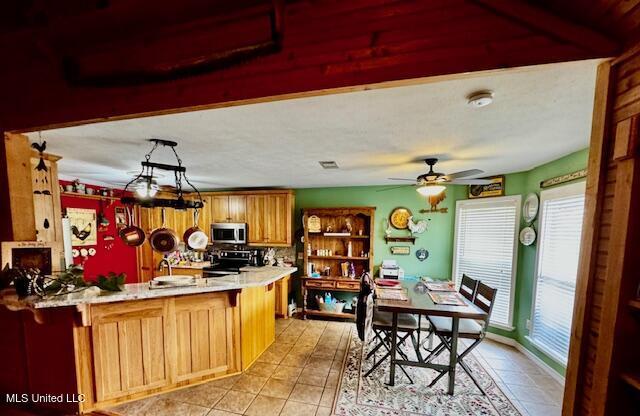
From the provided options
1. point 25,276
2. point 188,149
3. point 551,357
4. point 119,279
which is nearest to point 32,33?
point 188,149

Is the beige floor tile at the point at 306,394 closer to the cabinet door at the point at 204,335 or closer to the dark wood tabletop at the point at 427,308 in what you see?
the cabinet door at the point at 204,335

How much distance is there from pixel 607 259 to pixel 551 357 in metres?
2.66

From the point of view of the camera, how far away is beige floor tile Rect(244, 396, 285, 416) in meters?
2.04

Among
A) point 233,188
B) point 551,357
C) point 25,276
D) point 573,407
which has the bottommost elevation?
point 551,357

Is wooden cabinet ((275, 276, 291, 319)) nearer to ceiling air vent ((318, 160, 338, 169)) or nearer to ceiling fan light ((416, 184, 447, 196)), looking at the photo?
ceiling air vent ((318, 160, 338, 169))

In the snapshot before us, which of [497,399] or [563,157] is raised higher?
[563,157]

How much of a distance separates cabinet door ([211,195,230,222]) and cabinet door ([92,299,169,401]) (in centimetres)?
247

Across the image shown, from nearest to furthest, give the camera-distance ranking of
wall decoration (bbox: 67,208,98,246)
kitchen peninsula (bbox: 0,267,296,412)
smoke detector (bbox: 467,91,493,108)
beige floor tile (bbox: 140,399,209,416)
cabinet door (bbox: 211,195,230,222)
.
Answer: smoke detector (bbox: 467,91,493,108)
kitchen peninsula (bbox: 0,267,296,412)
beige floor tile (bbox: 140,399,209,416)
wall decoration (bbox: 67,208,98,246)
cabinet door (bbox: 211,195,230,222)

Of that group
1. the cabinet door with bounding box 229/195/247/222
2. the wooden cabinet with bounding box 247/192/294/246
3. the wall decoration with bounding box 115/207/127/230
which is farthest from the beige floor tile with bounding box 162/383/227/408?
the wall decoration with bounding box 115/207/127/230

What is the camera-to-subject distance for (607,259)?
874mm

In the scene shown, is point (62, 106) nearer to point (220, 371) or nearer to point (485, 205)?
point (220, 371)

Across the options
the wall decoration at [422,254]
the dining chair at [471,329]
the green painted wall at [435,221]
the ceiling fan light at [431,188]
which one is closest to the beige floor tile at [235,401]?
the dining chair at [471,329]

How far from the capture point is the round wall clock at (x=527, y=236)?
2.92 meters

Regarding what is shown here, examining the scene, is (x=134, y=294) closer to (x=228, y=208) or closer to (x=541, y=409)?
(x=228, y=208)
